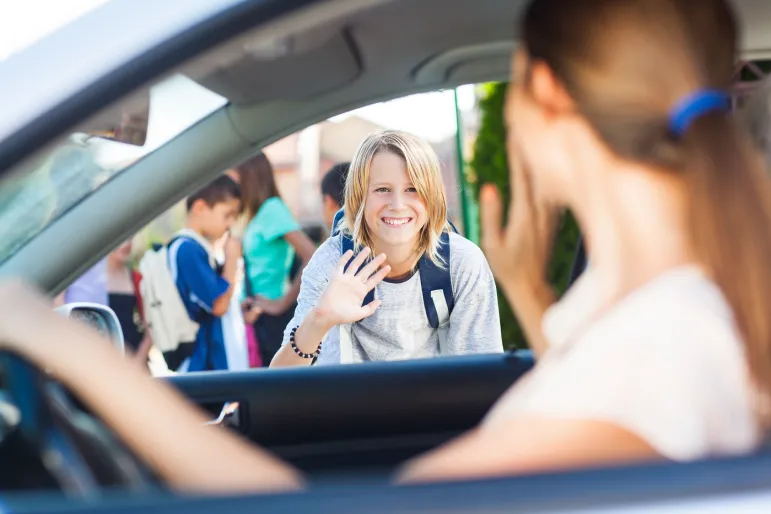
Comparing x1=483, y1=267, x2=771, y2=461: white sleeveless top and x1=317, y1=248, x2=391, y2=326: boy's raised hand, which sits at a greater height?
x1=317, y1=248, x2=391, y2=326: boy's raised hand

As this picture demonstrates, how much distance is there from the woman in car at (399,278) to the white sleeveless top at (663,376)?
1477mm

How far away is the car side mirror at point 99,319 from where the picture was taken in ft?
5.74

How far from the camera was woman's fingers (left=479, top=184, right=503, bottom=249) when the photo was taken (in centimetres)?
172

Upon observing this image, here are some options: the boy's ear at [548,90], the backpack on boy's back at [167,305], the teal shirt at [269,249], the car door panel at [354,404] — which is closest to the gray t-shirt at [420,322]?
the car door panel at [354,404]

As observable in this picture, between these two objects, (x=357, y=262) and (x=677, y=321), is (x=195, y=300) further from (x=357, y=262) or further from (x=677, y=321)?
(x=677, y=321)

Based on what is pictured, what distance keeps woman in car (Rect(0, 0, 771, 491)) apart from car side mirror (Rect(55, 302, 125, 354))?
67 centimetres

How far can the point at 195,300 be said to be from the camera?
174 inches

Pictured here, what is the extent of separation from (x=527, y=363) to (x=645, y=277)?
50.1 inches

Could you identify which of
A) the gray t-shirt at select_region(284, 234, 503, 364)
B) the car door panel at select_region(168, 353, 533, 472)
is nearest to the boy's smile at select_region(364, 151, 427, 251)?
the gray t-shirt at select_region(284, 234, 503, 364)

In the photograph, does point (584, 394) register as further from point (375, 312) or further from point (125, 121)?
point (375, 312)

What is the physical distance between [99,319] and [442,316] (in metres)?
1.16

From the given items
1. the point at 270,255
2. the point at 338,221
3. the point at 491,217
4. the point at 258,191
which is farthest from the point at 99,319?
the point at 270,255

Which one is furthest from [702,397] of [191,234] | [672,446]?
[191,234]

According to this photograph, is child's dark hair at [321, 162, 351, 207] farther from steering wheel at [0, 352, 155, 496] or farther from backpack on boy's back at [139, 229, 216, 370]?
steering wheel at [0, 352, 155, 496]
